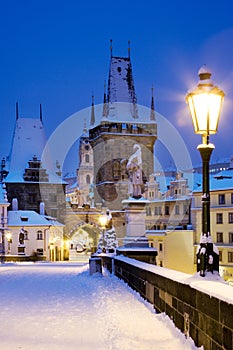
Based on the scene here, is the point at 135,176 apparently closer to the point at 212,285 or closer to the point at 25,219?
the point at 212,285

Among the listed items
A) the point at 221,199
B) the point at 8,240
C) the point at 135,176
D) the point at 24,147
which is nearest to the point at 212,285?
the point at 135,176

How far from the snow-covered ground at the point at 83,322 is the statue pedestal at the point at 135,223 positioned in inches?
201

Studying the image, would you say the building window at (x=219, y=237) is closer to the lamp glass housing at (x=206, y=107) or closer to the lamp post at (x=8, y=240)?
the lamp post at (x=8, y=240)

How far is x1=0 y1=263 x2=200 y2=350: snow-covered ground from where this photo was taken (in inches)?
249

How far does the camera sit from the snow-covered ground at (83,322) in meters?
6.31

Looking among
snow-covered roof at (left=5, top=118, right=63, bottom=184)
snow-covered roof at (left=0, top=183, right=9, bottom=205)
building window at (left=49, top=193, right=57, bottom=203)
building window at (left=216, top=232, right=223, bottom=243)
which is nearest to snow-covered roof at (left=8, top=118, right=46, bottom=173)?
snow-covered roof at (left=5, top=118, right=63, bottom=184)

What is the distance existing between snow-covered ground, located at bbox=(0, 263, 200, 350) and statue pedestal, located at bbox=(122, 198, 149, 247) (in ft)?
16.7

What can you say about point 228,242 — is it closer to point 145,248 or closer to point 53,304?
point 145,248

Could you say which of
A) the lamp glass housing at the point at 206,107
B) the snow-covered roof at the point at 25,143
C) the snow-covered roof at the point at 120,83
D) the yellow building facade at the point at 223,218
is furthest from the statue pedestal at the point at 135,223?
the snow-covered roof at the point at 120,83

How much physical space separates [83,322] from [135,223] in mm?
9863

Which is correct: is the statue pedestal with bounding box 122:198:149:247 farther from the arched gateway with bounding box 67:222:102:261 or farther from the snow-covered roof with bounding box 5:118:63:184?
the arched gateway with bounding box 67:222:102:261

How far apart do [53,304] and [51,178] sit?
5459cm

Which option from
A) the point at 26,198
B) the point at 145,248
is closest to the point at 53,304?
the point at 145,248

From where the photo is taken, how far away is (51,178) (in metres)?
64.0
